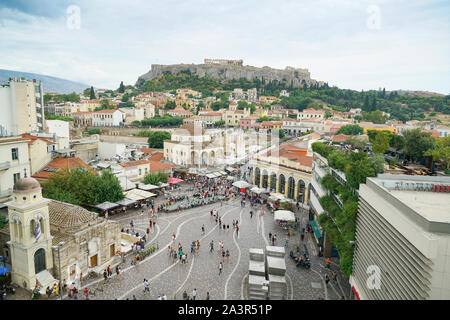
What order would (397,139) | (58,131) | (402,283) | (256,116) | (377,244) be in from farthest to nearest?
(256,116) → (58,131) → (397,139) → (377,244) → (402,283)

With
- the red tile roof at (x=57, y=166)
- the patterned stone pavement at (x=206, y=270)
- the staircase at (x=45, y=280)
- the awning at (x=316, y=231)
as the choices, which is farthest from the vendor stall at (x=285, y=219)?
the red tile roof at (x=57, y=166)

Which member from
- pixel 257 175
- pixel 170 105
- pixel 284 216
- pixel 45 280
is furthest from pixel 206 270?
pixel 170 105

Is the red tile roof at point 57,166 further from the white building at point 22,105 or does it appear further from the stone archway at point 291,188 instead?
the stone archway at point 291,188

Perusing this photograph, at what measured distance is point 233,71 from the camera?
179 meters

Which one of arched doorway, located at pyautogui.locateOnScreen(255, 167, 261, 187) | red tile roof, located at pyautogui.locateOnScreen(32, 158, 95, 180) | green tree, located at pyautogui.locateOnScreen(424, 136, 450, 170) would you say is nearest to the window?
red tile roof, located at pyautogui.locateOnScreen(32, 158, 95, 180)

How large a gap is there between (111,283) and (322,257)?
45.0 ft

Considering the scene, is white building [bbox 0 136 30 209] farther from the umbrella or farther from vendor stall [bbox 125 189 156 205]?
the umbrella

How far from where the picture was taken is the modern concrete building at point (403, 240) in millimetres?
8672

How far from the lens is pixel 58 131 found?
2077 inches

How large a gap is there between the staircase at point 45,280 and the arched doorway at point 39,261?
23 centimetres
